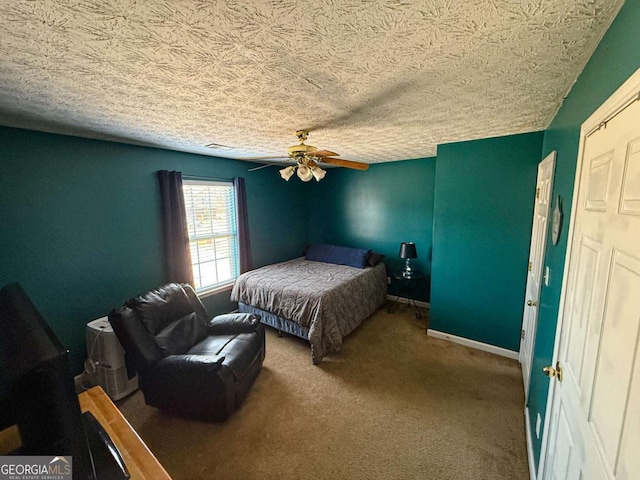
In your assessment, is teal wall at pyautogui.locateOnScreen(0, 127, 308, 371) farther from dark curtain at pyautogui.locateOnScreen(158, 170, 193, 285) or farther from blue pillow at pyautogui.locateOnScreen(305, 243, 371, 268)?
blue pillow at pyautogui.locateOnScreen(305, 243, 371, 268)

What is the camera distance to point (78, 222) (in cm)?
241

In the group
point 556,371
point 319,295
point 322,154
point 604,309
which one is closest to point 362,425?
point 319,295

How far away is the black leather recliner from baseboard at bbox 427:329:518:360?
7.46 ft

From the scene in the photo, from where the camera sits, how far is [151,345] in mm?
2092

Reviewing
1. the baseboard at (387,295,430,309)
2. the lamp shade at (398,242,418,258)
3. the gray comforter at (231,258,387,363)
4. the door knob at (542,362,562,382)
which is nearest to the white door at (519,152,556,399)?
the door knob at (542,362,562,382)

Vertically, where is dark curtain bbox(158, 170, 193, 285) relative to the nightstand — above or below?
above

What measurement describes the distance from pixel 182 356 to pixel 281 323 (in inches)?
53.0

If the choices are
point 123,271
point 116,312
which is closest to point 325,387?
point 116,312

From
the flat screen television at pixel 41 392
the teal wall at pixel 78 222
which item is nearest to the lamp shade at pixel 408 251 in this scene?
the teal wall at pixel 78 222

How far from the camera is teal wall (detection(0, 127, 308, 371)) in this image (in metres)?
2.10

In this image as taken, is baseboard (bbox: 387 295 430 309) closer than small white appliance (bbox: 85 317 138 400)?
No

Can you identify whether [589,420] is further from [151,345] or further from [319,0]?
[151,345]

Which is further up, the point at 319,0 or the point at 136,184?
the point at 319,0

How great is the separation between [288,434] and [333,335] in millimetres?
1107
